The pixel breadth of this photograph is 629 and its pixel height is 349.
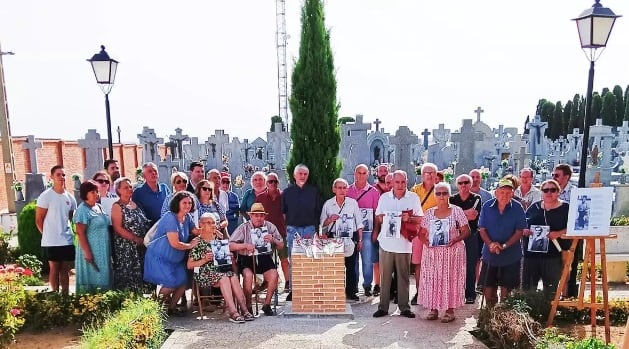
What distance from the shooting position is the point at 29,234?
7.92 metres

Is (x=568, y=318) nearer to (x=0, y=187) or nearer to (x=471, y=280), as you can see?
(x=471, y=280)

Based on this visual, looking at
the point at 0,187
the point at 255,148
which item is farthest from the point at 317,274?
the point at 0,187

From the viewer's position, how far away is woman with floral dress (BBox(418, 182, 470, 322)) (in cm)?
487

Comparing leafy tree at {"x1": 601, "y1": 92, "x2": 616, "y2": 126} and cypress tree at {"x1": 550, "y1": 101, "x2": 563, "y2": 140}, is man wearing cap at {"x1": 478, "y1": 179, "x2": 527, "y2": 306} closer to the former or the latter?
leafy tree at {"x1": 601, "y1": 92, "x2": 616, "y2": 126}

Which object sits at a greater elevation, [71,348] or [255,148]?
[255,148]

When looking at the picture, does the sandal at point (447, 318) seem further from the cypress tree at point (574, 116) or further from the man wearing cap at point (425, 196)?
the cypress tree at point (574, 116)

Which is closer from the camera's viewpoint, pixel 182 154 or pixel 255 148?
pixel 182 154

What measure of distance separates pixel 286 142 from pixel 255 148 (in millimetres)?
2535

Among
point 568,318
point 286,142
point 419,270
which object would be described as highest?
point 286,142

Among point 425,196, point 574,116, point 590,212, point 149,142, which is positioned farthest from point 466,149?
point 574,116

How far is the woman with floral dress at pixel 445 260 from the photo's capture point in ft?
16.0

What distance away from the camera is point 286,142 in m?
16.7

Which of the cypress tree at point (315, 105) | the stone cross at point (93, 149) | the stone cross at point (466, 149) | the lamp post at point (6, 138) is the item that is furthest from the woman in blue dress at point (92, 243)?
the lamp post at point (6, 138)

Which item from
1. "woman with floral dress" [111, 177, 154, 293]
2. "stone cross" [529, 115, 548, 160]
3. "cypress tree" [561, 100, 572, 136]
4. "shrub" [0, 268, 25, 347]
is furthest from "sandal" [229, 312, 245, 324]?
"cypress tree" [561, 100, 572, 136]
